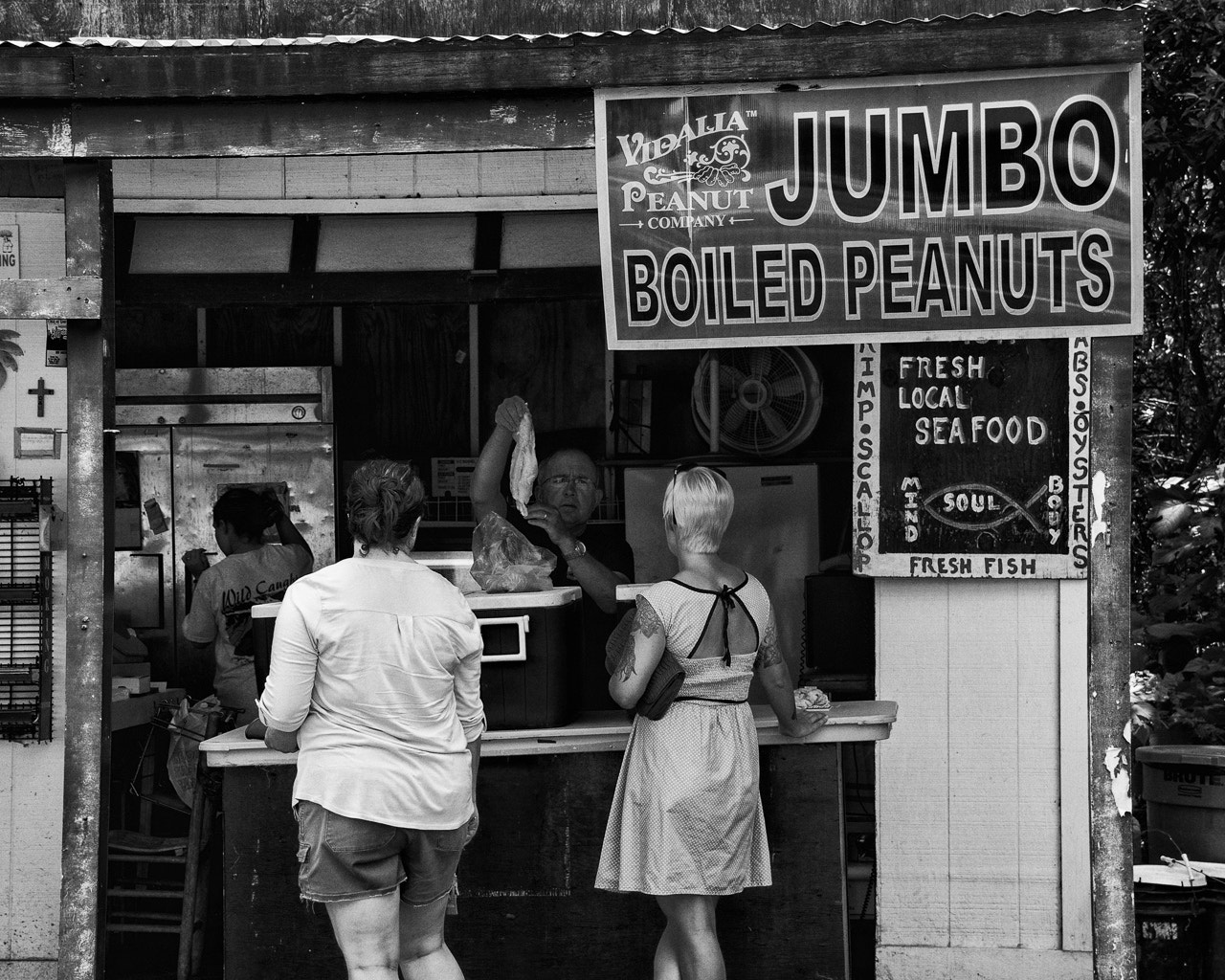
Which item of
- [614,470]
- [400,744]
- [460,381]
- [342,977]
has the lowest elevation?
[342,977]

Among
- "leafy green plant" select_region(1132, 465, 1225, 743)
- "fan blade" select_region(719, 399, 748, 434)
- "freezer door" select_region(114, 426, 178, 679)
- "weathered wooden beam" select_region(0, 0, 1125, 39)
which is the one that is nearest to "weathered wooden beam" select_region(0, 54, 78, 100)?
"weathered wooden beam" select_region(0, 0, 1125, 39)

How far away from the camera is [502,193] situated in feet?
21.8

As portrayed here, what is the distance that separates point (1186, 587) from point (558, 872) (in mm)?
5349

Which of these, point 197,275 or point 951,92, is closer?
point 951,92

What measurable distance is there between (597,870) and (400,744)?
4.30 ft

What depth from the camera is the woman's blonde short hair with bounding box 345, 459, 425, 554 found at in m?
3.94

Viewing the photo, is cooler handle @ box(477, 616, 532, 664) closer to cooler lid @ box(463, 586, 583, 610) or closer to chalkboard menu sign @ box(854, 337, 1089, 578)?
cooler lid @ box(463, 586, 583, 610)

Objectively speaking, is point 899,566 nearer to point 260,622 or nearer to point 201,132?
point 260,622

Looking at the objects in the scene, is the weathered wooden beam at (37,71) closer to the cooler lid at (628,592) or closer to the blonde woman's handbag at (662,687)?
the cooler lid at (628,592)

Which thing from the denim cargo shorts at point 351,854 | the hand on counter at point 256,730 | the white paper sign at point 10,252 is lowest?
the denim cargo shorts at point 351,854

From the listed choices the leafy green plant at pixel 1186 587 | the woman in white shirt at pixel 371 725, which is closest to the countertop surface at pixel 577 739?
the woman in white shirt at pixel 371 725

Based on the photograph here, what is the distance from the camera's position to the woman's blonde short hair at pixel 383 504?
394 cm

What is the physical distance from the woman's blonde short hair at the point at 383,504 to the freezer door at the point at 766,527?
3.39 metres

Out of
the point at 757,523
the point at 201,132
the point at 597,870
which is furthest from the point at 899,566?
the point at 201,132
